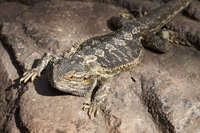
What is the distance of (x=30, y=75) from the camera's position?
5.34 metres

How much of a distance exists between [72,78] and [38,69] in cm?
112

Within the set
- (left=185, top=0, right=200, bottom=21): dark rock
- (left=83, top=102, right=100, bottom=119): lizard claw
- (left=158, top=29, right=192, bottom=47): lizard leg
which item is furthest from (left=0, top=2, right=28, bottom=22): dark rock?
(left=185, top=0, right=200, bottom=21): dark rock

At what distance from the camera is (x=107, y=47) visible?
5.73 metres

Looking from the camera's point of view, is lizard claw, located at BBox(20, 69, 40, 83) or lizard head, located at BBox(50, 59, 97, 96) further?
lizard claw, located at BBox(20, 69, 40, 83)

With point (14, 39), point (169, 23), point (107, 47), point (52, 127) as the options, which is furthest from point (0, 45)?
Result: point (169, 23)

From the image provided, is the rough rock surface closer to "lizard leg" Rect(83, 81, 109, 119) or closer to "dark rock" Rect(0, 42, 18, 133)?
"dark rock" Rect(0, 42, 18, 133)

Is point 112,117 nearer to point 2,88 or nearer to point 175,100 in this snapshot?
point 175,100

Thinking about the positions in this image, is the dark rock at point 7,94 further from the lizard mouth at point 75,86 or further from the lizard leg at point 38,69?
the lizard mouth at point 75,86

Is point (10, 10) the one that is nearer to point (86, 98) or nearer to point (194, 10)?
point (86, 98)

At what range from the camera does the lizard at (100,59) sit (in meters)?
4.75

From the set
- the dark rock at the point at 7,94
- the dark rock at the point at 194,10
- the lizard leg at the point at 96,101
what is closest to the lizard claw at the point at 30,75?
the dark rock at the point at 7,94

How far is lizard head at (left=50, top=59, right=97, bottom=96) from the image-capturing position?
15.0 feet

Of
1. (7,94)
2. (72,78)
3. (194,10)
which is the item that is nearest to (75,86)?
(72,78)

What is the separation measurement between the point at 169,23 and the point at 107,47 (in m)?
2.63
